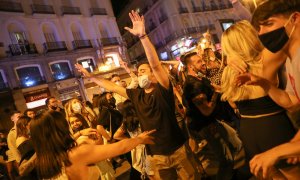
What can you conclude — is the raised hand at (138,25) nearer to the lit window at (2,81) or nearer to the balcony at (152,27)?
the lit window at (2,81)

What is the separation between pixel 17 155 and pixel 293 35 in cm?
603

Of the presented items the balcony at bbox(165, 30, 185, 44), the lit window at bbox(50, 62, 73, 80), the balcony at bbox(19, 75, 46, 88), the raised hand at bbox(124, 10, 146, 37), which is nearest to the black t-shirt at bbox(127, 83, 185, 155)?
the raised hand at bbox(124, 10, 146, 37)

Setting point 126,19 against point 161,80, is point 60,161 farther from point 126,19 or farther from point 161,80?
point 126,19

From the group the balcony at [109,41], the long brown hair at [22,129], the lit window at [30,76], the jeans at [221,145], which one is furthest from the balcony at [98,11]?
the jeans at [221,145]

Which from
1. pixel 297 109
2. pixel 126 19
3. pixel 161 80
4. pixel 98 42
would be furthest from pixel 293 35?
pixel 126 19

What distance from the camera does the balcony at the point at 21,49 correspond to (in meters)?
22.3

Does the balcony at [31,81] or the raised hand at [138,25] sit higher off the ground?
the balcony at [31,81]

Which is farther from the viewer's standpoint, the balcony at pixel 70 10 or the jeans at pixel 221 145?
the balcony at pixel 70 10

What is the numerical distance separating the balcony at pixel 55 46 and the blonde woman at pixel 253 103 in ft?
79.1

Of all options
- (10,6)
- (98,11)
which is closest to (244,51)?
(10,6)

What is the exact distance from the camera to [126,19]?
46969 millimetres

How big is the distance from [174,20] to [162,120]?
124ft

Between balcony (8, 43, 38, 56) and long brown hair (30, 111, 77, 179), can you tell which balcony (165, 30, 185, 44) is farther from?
long brown hair (30, 111, 77, 179)

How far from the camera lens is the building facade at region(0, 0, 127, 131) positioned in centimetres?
2191
